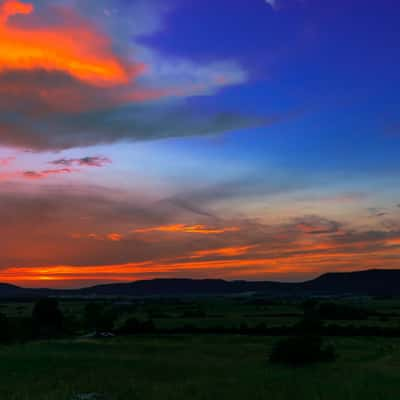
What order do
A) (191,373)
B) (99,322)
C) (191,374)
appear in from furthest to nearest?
(99,322)
(191,373)
(191,374)

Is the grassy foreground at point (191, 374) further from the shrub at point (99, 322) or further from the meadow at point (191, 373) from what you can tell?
the shrub at point (99, 322)

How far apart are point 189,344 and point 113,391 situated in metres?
36.9

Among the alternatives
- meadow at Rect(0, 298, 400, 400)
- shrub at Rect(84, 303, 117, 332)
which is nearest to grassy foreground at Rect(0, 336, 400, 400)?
meadow at Rect(0, 298, 400, 400)

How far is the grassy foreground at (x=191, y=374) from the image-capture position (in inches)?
1256

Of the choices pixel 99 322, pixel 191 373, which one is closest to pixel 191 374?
pixel 191 373

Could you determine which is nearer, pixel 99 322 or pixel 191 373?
pixel 191 373

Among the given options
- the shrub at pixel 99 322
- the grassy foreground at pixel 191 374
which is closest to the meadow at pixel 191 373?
the grassy foreground at pixel 191 374

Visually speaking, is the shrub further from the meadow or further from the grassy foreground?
the grassy foreground

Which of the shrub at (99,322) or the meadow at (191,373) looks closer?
the meadow at (191,373)

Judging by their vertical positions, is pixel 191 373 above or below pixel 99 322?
above

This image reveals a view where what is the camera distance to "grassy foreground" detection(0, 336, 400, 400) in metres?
31.9

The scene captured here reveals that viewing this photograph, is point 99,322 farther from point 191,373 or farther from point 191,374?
point 191,374

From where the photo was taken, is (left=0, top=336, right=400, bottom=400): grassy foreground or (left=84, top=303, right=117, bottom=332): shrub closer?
(left=0, top=336, right=400, bottom=400): grassy foreground

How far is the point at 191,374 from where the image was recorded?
138 feet
